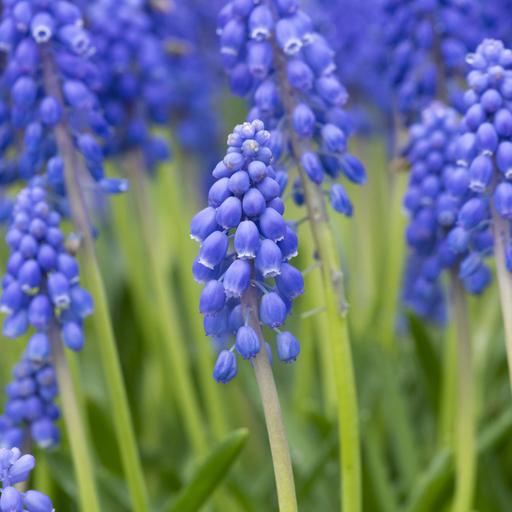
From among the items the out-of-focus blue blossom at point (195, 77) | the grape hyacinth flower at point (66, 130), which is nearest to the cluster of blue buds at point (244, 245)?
the grape hyacinth flower at point (66, 130)

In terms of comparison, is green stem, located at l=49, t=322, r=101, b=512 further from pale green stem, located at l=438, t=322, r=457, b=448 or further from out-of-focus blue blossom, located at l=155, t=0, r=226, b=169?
out-of-focus blue blossom, located at l=155, t=0, r=226, b=169

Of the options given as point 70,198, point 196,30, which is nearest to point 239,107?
point 196,30

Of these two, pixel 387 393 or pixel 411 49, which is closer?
pixel 411 49

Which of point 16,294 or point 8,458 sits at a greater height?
point 16,294

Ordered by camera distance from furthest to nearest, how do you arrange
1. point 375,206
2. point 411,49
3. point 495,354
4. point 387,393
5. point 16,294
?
1. point 375,206
2. point 495,354
3. point 387,393
4. point 411,49
5. point 16,294

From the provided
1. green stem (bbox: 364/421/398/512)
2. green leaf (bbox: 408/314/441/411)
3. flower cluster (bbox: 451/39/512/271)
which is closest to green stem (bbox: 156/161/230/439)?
green stem (bbox: 364/421/398/512)

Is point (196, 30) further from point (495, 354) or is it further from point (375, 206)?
point (495, 354)

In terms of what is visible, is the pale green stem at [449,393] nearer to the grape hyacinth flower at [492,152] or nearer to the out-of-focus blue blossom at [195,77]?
the grape hyacinth flower at [492,152]
